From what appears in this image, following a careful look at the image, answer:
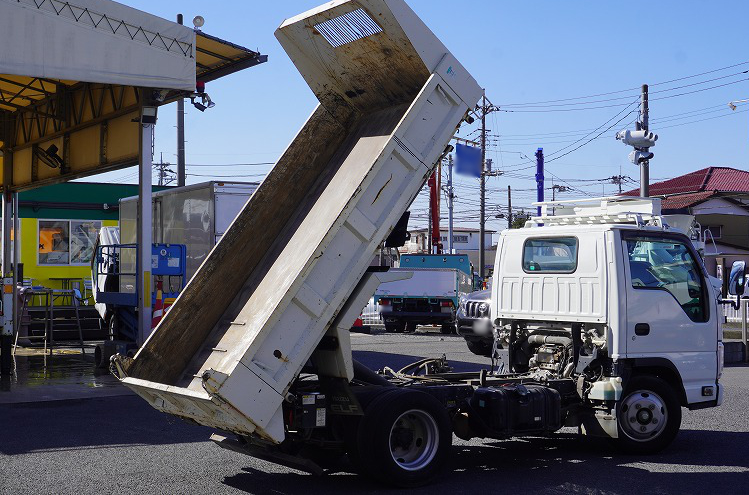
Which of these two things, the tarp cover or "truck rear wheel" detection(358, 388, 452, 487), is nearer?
"truck rear wheel" detection(358, 388, 452, 487)

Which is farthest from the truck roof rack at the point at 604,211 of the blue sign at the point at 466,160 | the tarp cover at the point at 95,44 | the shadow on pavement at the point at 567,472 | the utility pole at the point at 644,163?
the blue sign at the point at 466,160

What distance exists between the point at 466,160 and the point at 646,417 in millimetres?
36437

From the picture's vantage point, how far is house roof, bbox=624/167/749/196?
49500 millimetres

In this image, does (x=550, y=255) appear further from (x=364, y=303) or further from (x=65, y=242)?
(x=65, y=242)

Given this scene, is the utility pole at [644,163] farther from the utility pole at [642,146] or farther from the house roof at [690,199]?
the house roof at [690,199]

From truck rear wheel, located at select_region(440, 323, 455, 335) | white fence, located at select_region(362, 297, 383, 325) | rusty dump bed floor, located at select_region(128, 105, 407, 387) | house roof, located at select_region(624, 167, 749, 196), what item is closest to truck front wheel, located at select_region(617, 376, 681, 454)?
rusty dump bed floor, located at select_region(128, 105, 407, 387)

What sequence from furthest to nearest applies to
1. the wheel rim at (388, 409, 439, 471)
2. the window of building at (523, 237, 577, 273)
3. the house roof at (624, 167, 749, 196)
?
the house roof at (624, 167, 749, 196) → the window of building at (523, 237, 577, 273) → the wheel rim at (388, 409, 439, 471)

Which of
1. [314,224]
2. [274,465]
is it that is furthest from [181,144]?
[314,224]

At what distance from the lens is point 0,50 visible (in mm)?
12523

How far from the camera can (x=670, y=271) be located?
29.0 ft

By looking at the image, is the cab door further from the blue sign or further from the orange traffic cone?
the blue sign

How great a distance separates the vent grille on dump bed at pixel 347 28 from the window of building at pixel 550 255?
3073 mm

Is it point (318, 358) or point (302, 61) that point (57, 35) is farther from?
point (318, 358)

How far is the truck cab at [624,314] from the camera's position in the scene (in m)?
8.41
